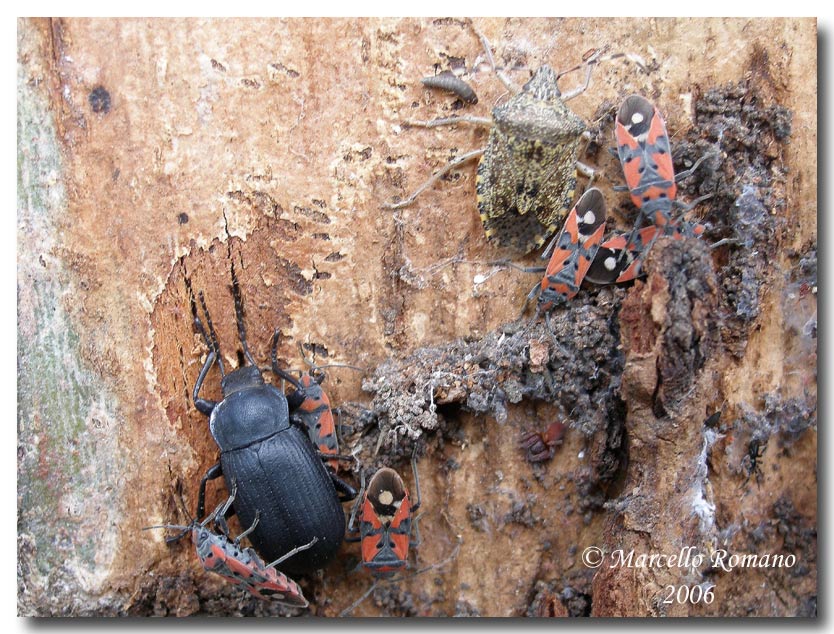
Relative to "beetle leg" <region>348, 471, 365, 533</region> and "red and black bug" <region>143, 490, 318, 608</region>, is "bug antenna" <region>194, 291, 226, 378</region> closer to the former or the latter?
"red and black bug" <region>143, 490, 318, 608</region>

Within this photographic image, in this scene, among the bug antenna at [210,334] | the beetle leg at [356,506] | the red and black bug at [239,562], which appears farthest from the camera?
the beetle leg at [356,506]

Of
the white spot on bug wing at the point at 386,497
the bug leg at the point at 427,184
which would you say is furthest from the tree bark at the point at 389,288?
the white spot on bug wing at the point at 386,497

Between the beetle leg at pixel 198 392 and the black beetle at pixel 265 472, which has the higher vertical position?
the beetle leg at pixel 198 392

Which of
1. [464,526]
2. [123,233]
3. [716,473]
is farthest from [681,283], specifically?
[123,233]

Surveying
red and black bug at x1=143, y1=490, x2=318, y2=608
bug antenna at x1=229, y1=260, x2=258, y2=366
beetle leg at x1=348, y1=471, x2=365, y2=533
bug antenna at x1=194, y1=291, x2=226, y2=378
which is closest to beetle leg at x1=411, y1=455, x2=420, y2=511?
beetle leg at x1=348, y1=471, x2=365, y2=533

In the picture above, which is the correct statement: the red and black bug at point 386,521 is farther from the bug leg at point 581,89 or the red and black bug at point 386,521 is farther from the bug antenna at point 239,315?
the bug leg at point 581,89

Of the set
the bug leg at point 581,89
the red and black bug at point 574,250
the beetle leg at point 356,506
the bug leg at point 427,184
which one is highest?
the bug leg at point 581,89
